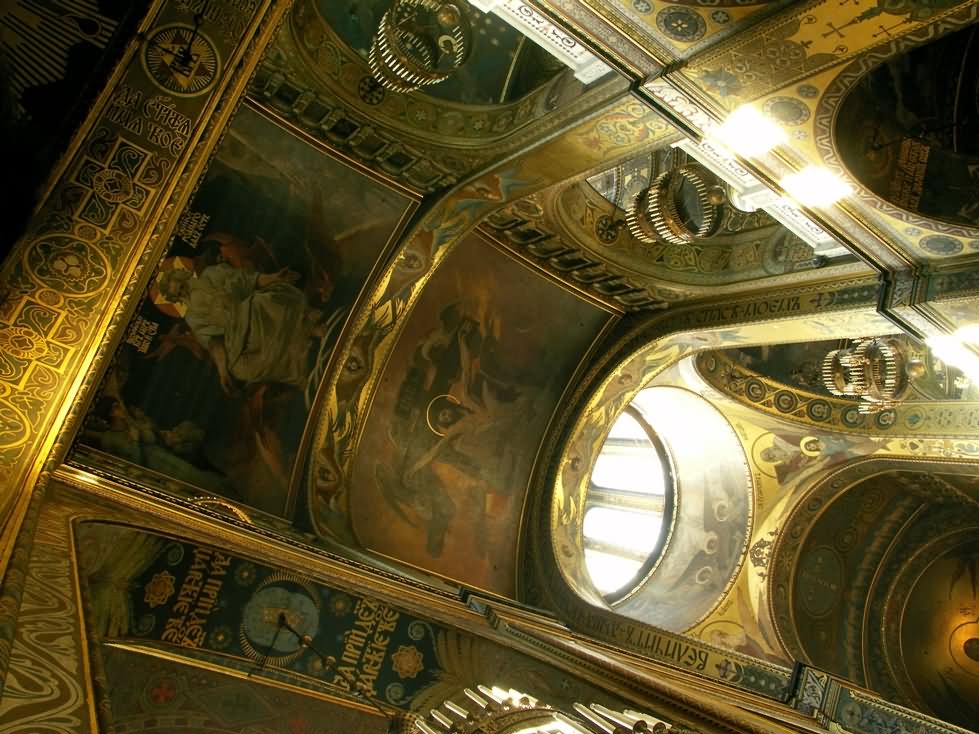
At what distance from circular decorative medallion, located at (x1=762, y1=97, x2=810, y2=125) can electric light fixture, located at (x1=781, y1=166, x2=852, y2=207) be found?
0.51 m

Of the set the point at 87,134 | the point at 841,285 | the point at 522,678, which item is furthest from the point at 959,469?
the point at 87,134

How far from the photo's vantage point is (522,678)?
177 inches

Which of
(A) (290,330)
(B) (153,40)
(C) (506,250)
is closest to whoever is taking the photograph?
(B) (153,40)

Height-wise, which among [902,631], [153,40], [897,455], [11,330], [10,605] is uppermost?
[897,455]

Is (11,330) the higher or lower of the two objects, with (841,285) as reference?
lower

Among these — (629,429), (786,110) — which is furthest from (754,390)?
(786,110)

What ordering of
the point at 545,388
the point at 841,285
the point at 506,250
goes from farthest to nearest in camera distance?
1. the point at 545,388
2. the point at 506,250
3. the point at 841,285

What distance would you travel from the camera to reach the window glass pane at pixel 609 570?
11.5 meters

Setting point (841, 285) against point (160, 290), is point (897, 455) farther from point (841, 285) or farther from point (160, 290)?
point (160, 290)

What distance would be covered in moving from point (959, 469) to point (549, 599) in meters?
4.65

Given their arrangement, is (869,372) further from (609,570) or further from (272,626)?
(272,626)

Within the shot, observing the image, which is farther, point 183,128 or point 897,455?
point 897,455

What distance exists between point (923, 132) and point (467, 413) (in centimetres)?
546

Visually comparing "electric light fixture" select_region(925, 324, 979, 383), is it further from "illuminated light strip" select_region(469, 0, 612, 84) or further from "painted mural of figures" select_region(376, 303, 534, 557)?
"painted mural of figures" select_region(376, 303, 534, 557)
